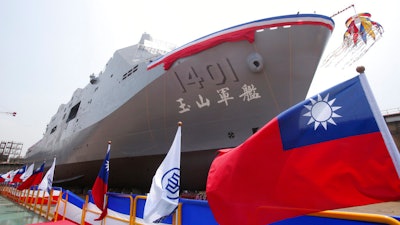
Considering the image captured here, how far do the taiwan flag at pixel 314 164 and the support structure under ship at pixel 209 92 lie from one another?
5325mm

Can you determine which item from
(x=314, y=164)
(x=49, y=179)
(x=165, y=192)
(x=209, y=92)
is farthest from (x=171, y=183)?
(x=49, y=179)

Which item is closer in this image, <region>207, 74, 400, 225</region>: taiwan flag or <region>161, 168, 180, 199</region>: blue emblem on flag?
<region>207, 74, 400, 225</region>: taiwan flag

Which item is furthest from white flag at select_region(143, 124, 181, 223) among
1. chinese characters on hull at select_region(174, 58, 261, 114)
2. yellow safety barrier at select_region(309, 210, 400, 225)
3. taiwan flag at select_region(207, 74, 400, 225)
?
chinese characters on hull at select_region(174, 58, 261, 114)

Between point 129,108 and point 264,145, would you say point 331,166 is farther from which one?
point 129,108

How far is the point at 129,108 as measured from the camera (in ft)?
28.4

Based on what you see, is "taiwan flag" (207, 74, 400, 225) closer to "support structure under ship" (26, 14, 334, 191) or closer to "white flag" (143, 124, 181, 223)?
"white flag" (143, 124, 181, 223)

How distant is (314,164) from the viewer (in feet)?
4.88

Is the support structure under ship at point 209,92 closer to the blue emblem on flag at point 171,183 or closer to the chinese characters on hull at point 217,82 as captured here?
the chinese characters on hull at point 217,82

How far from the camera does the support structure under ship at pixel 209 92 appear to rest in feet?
21.9

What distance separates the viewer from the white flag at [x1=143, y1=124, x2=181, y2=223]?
8.52 ft

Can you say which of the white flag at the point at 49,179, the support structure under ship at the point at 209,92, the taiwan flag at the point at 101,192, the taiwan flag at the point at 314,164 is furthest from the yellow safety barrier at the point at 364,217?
the white flag at the point at 49,179

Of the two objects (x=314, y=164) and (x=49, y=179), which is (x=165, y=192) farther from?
(x=49, y=179)

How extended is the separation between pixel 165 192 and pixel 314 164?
5.66ft

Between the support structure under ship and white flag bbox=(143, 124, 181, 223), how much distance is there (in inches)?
A: 175
